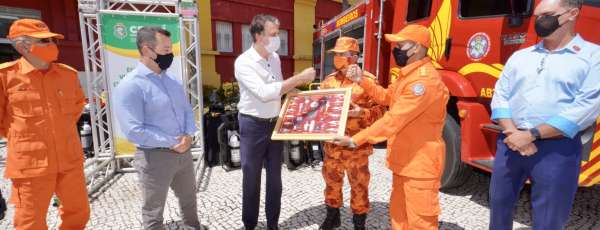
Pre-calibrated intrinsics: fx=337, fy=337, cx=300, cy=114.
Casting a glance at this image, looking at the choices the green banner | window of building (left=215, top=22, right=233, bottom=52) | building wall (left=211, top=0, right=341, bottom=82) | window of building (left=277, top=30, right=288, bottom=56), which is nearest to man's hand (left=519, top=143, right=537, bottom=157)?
the green banner

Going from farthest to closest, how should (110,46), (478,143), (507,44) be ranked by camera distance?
(110,46) < (478,143) < (507,44)

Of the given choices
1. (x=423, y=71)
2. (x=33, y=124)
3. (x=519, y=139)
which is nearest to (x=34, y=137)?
(x=33, y=124)

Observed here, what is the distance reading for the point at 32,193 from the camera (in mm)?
2324

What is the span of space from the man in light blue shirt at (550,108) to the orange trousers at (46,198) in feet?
9.93

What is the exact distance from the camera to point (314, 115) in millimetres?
2553

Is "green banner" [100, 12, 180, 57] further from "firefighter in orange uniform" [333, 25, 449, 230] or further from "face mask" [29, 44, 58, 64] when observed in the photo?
"firefighter in orange uniform" [333, 25, 449, 230]

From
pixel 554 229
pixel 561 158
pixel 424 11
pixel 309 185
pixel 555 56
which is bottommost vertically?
pixel 309 185

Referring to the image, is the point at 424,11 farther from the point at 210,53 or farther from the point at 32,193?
the point at 210,53

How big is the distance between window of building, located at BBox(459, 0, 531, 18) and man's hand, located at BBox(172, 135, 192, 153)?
9.51 feet

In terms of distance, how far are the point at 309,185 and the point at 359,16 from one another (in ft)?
9.06

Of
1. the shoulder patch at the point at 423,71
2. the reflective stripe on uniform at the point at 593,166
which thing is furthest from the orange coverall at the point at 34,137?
the reflective stripe on uniform at the point at 593,166

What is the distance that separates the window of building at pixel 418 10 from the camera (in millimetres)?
3893

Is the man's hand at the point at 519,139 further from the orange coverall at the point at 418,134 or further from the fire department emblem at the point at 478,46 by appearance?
the fire department emblem at the point at 478,46

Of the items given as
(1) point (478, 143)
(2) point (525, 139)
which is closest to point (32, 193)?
(2) point (525, 139)
